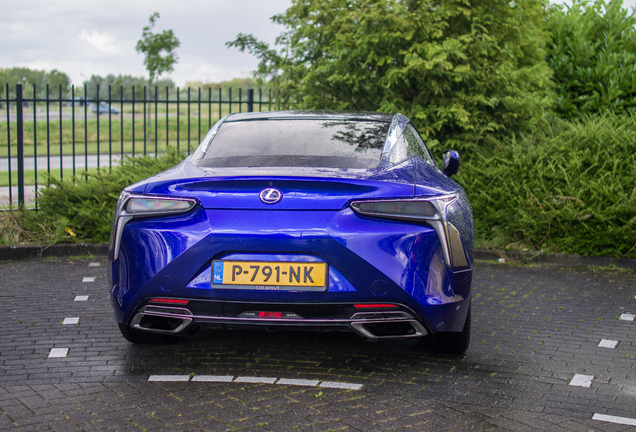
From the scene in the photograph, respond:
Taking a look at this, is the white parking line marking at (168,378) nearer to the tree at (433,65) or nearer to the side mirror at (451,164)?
the side mirror at (451,164)

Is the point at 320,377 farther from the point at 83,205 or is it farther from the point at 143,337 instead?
the point at 83,205

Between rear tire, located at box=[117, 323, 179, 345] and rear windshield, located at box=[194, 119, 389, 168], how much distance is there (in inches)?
42.6

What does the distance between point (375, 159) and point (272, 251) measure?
94 cm

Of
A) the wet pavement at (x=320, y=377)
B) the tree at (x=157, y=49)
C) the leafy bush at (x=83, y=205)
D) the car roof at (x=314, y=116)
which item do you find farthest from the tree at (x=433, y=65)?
the tree at (x=157, y=49)

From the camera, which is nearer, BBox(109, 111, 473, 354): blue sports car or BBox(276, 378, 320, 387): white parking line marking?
BBox(109, 111, 473, 354): blue sports car

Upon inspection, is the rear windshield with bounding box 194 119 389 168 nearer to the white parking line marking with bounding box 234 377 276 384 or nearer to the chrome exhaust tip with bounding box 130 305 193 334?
the chrome exhaust tip with bounding box 130 305 193 334

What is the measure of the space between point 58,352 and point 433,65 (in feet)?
20.3

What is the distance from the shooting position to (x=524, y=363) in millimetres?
3715

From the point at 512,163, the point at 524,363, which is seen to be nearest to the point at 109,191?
the point at 512,163

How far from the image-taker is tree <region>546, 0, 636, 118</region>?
1037 cm

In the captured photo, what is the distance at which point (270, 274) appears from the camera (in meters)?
3.04

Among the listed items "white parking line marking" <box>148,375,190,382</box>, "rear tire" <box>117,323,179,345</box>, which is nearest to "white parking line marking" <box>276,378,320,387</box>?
"white parking line marking" <box>148,375,190,382</box>

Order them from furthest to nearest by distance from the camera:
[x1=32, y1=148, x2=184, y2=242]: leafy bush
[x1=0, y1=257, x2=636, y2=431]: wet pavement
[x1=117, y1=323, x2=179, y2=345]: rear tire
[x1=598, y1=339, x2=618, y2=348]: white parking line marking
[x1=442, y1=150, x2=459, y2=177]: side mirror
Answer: [x1=32, y1=148, x2=184, y2=242]: leafy bush < [x1=442, y1=150, x2=459, y2=177]: side mirror < [x1=598, y1=339, x2=618, y2=348]: white parking line marking < [x1=117, y1=323, x2=179, y2=345]: rear tire < [x1=0, y1=257, x2=636, y2=431]: wet pavement

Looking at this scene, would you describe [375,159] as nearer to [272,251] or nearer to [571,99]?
[272,251]
